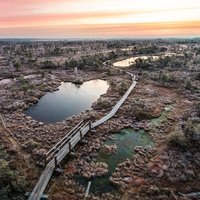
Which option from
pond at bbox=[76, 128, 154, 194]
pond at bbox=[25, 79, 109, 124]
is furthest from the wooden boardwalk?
pond at bbox=[25, 79, 109, 124]

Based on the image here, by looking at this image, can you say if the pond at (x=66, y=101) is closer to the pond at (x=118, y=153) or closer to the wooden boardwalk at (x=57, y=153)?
the wooden boardwalk at (x=57, y=153)

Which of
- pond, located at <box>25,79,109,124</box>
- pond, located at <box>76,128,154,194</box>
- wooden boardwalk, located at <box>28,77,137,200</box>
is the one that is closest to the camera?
wooden boardwalk, located at <box>28,77,137,200</box>

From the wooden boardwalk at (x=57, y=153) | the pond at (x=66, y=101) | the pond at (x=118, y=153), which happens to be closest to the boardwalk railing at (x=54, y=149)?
the wooden boardwalk at (x=57, y=153)

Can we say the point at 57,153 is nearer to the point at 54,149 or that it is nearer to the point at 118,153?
the point at 54,149

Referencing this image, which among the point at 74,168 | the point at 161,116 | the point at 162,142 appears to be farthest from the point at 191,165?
the point at 161,116

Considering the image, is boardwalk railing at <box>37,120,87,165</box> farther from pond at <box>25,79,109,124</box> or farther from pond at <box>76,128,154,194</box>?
pond at <box>25,79,109,124</box>

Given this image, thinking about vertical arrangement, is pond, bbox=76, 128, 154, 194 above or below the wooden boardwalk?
below

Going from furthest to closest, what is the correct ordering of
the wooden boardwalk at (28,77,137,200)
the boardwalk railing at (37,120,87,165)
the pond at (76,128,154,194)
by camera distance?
1. the boardwalk railing at (37,120,87,165)
2. the pond at (76,128,154,194)
3. the wooden boardwalk at (28,77,137,200)

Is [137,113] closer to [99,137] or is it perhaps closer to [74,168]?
[99,137]

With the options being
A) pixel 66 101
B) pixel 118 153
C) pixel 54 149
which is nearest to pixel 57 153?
pixel 54 149
